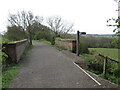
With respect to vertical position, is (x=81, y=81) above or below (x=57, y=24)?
below

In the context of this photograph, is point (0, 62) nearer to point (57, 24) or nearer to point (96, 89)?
point (96, 89)

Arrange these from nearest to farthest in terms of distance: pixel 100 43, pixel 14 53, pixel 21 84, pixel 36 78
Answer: pixel 21 84 < pixel 36 78 < pixel 14 53 < pixel 100 43

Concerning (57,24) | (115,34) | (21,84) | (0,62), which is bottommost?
(21,84)

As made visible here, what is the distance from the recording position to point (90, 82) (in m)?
4.64

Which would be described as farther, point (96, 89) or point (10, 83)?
point (10, 83)

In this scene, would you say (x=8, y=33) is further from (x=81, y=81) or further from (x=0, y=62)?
(x=81, y=81)

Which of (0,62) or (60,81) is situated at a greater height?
(0,62)

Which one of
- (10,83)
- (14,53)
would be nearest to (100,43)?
(14,53)

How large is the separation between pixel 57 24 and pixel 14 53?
3084 cm

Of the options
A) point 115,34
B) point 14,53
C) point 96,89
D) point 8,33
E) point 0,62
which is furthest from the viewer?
point 8,33

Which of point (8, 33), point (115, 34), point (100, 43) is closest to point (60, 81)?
point (115, 34)

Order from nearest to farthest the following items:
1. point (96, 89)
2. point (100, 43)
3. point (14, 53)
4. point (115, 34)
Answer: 1. point (115, 34)
2. point (96, 89)
3. point (14, 53)
4. point (100, 43)

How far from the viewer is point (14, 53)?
7910 mm

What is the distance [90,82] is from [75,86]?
2.24 ft
